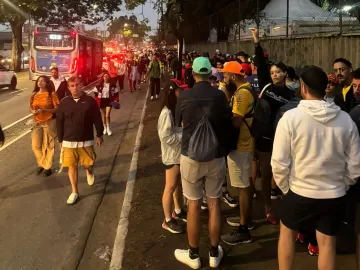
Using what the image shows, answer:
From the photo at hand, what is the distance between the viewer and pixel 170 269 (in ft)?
12.9

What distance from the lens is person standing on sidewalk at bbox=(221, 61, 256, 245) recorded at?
4.07 metres

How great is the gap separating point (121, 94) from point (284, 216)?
16949 millimetres

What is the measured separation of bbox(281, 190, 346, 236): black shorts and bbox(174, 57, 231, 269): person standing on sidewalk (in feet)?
2.86

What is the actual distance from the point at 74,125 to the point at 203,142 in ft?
9.08

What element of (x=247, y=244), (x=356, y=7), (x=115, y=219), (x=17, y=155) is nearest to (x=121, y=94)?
(x=17, y=155)

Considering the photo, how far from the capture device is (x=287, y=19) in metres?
11.4

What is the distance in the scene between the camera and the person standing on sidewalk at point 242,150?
407 centimetres

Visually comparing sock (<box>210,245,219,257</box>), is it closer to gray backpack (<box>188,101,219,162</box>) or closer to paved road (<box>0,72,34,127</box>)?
gray backpack (<box>188,101,219,162</box>)

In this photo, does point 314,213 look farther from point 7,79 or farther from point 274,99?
point 7,79

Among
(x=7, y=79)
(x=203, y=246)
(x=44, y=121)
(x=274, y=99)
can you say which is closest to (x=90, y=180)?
(x=44, y=121)

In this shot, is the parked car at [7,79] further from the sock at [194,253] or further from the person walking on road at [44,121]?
the sock at [194,253]

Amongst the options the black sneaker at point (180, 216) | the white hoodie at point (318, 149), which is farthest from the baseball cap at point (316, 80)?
the black sneaker at point (180, 216)

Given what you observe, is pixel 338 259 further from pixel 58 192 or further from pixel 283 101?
pixel 58 192

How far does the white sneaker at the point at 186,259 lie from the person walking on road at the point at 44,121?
3759mm
